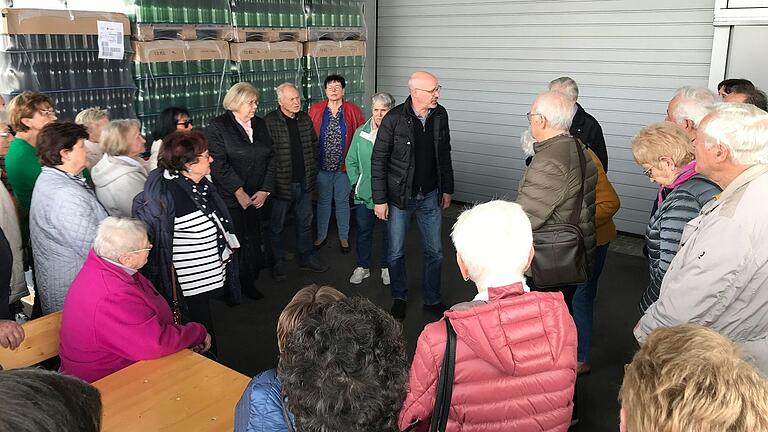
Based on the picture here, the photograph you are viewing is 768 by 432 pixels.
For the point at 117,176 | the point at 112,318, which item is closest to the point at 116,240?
the point at 112,318

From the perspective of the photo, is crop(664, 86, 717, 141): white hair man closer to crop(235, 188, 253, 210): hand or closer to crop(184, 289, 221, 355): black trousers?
crop(184, 289, 221, 355): black trousers

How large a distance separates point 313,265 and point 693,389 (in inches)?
184

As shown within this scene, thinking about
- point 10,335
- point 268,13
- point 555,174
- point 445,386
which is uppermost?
point 268,13

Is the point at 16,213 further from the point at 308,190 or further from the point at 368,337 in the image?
the point at 368,337

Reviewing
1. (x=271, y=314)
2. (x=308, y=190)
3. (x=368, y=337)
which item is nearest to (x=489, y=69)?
(x=308, y=190)

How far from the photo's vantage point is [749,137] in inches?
85.0

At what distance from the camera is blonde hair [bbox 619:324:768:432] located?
1.04m

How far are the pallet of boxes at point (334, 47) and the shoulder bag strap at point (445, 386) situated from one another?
5.66m

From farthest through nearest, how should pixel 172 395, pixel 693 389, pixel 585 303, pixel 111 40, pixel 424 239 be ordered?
pixel 111 40
pixel 424 239
pixel 585 303
pixel 172 395
pixel 693 389

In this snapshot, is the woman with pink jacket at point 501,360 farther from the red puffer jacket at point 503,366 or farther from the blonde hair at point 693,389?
the blonde hair at point 693,389

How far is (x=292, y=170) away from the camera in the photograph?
5.28 meters

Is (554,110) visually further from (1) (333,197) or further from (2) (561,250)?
(1) (333,197)

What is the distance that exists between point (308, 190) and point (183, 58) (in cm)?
167

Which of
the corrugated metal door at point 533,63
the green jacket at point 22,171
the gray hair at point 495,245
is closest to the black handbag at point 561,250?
the gray hair at point 495,245
